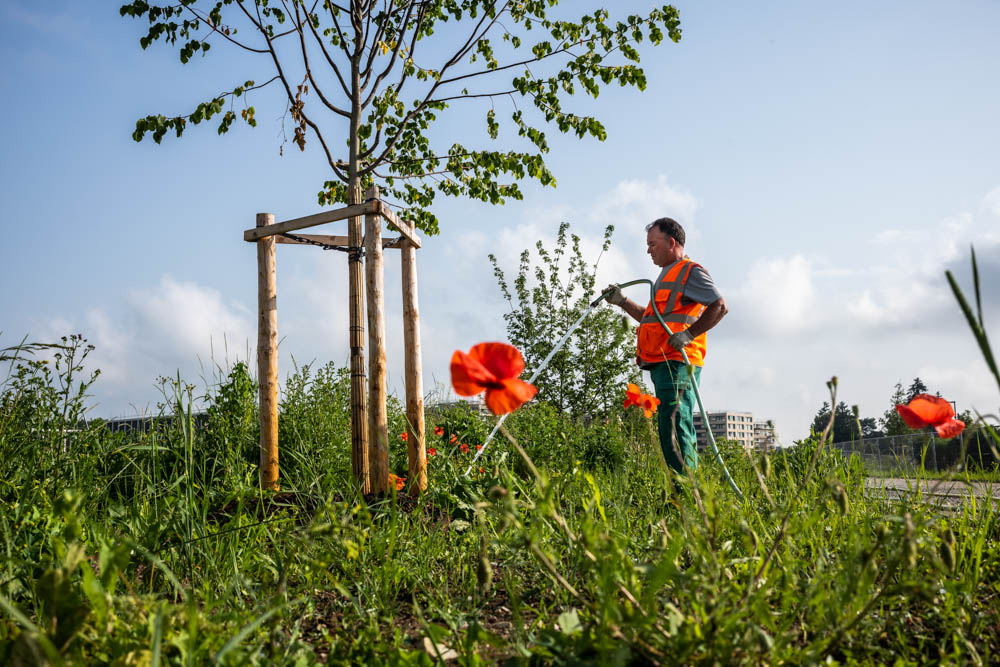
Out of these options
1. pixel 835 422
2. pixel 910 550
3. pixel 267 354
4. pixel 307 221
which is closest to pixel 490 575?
pixel 910 550

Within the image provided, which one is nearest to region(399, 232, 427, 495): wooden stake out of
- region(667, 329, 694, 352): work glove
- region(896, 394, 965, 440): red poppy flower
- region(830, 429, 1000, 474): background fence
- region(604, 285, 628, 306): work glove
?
region(604, 285, 628, 306): work glove

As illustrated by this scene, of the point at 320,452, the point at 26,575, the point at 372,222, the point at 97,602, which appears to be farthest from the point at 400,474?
the point at 97,602

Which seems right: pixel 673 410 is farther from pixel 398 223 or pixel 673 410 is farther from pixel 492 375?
pixel 492 375

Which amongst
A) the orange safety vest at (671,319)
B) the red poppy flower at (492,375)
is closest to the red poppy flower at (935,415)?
the red poppy flower at (492,375)

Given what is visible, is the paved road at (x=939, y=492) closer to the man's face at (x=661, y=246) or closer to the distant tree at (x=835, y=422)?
the distant tree at (x=835, y=422)

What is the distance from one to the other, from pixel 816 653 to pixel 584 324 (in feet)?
28.6

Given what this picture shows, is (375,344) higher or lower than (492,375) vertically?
higher

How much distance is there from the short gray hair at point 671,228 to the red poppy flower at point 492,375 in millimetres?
3448

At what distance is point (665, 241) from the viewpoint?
471 cm

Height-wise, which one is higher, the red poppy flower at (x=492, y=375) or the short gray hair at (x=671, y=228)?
the short gray hair at (x=671, y=228)

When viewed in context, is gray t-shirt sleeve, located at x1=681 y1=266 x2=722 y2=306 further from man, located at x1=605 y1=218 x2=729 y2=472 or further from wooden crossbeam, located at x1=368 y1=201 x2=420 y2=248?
wooden crossbeam, located at x1=368 y1=201 x2=420 y2=248

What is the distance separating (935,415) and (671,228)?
2.97 meters

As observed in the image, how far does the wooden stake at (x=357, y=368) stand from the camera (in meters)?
4.34

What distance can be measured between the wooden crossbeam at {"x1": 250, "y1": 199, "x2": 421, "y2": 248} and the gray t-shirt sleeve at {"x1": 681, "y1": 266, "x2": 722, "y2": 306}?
2062 millimetres
